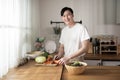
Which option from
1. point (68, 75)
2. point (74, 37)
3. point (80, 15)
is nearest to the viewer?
point (68, 75)

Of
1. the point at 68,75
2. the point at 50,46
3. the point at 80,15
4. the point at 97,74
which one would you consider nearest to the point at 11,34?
the point at 68,75

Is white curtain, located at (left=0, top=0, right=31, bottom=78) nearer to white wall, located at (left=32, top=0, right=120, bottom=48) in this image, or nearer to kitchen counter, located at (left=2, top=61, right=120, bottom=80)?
kitchen counter, located at (left=2, top=61, right=120, bottom=80)

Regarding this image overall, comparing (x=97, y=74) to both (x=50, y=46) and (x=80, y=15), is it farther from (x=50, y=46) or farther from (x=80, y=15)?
(x=80, y=15)

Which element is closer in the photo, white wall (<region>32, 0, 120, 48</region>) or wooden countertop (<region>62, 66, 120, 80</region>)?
wooden countertop (<region>62, 66, 120, 80</region>)

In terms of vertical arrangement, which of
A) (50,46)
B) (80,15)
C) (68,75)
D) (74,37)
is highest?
(80,15)

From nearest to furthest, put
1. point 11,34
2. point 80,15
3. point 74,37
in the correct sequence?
point 11,34
point 74,37
point 80,15

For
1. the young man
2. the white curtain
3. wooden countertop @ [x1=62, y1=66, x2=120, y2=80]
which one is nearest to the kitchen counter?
wooden countertop @ [x1=62, y1=66, x2=120, y2=80]

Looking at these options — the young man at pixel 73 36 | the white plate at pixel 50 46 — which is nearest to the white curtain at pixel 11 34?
the young man at pixel 73 36

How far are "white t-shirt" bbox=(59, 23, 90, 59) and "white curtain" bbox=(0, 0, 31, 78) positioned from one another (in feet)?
1.69

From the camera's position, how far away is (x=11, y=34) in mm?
1959

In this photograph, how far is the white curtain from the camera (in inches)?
66.6

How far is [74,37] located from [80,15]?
4.32 ft

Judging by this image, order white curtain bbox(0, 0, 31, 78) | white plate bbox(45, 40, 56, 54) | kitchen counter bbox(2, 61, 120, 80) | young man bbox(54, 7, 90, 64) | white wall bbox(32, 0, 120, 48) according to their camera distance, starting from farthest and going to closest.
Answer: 1. white wall bbox(32, 0, 120, 48)
2. white plate bbox(45, 40, 56, 54)
3. young man bbox(54, 7, 90, 64)
4. white curtain bbox(0, 0, 31, 78)
5. kitchen counter bbox(2, 61, 120, 80)

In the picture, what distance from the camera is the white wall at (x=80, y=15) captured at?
3512mm
